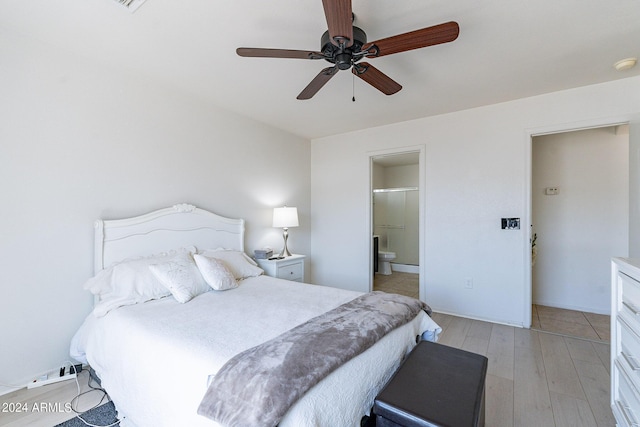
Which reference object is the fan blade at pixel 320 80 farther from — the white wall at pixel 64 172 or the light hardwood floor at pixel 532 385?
the light hardwood floor at pixel 532 385

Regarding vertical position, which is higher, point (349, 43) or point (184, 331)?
point (349, 43)

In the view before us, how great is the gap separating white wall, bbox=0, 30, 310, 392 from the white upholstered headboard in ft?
0.37

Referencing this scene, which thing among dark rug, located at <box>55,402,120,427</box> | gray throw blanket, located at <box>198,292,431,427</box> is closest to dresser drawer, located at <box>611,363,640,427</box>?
gray throw blanket, located at <box>198,292,431,427</box>

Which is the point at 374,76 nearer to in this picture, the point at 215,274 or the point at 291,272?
the point at 215,274

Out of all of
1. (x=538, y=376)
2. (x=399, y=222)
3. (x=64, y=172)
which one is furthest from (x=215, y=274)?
(x=399, y=222)

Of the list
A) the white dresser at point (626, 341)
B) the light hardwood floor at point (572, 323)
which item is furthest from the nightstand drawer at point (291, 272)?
the white dresser at point (626, 341)

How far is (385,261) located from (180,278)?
14.5 feet

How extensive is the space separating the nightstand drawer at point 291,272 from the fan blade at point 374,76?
2.18 meters

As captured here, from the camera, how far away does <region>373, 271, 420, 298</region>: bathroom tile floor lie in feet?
15.0

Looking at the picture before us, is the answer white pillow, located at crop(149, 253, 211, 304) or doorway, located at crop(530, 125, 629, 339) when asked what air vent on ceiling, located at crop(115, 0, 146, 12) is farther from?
doorway, located at crop(530, 125, 629, 339)

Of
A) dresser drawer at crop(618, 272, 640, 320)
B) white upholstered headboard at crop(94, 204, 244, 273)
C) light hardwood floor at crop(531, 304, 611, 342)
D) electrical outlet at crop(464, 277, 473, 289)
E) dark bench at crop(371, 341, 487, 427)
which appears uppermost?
white upholstered headboard at crop(94, 204, 244, 273)

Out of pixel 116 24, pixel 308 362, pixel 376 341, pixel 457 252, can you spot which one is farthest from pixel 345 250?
pixel 116 24

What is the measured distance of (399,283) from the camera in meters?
5.10

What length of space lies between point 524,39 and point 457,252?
2197 mm
